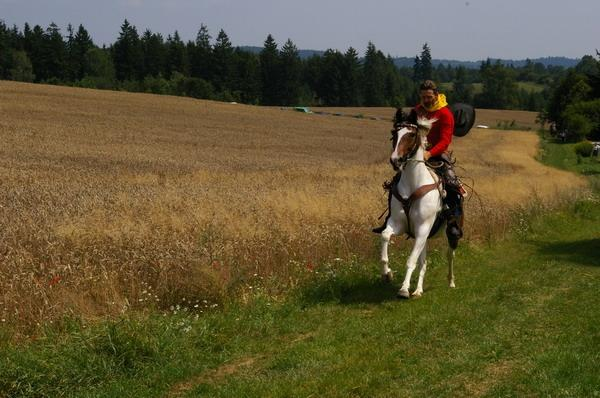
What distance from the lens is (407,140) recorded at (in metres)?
8.85

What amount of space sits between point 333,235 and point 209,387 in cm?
633

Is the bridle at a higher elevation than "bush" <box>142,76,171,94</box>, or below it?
below

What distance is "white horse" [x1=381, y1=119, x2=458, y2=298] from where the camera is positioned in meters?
8.98

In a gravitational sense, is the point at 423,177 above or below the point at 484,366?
above

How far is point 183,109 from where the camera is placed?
231ft

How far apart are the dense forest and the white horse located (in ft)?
315

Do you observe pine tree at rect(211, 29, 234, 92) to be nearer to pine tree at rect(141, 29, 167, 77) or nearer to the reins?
pine tree at rect(141, 29, 167, 77)

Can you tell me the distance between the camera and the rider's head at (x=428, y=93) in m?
9.44

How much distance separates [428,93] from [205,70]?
5174 inches

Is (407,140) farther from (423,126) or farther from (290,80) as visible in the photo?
(290,80)

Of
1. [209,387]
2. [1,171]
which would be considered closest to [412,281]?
[209,387]

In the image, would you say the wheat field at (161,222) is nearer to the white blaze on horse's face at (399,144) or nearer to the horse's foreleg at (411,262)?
the horse's foreleg at (411,262)

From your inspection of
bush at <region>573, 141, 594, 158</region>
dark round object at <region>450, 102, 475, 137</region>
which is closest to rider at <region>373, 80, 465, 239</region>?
dark round object at <region>450, 102, 475, 137</region>

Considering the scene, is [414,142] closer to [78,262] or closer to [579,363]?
[579,363]
